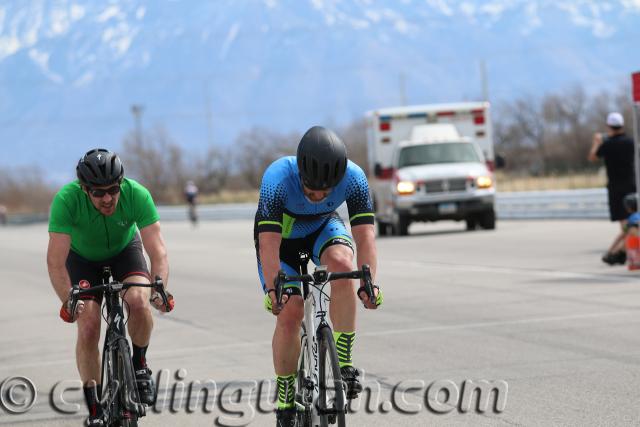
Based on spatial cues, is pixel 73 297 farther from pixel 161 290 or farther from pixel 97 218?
pixel 97 218

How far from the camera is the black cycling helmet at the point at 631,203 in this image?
654 inches

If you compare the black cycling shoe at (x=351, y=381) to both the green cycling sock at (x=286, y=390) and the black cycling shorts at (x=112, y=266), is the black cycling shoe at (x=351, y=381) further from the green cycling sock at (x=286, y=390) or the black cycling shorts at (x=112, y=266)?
the black cycling shorts at (x=112, y=266)

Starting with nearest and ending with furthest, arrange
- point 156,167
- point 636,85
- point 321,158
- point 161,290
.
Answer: point 321,158 → point 161,290 → point 636,85 → point 156,167

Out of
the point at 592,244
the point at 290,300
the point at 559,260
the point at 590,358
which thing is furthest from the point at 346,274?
the point at 592,244

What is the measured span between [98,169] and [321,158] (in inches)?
56.8

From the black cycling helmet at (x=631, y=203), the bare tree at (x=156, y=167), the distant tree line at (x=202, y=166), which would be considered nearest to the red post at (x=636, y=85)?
the black cycling helmet at (x=631, y=203)

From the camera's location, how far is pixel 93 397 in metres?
7.68

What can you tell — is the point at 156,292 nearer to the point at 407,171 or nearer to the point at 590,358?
the point at 590,358

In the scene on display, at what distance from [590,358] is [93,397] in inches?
155

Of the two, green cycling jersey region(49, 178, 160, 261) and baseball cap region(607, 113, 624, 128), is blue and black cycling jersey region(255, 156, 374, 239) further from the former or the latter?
baseball cap region(607, 113, 624, 128)

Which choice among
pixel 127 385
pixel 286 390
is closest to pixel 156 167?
pixel 127 385

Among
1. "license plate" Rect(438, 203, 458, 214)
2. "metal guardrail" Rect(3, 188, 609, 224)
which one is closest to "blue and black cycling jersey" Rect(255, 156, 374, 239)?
"license plate" Rect(438, 203, 458, 214)

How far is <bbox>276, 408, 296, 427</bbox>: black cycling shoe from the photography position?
22.7 feet

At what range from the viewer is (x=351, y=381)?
667cm
